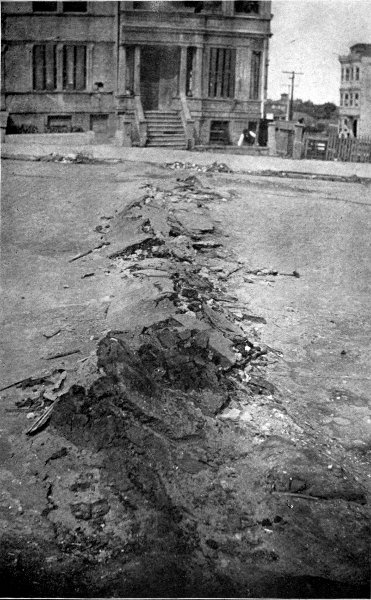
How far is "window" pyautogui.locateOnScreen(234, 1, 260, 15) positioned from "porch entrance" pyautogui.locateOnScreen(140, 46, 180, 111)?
2919 millimetres

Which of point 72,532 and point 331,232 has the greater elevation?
point 331,232

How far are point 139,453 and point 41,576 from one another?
1.19 m

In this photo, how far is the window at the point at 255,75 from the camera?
25.8 metres

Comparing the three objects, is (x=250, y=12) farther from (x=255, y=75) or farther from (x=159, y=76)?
(x=159, y=76)

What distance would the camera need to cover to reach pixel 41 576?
3879 mm

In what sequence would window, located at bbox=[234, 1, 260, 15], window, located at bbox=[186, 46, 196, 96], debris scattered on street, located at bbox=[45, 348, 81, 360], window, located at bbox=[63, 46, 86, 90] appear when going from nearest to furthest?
debris scattered on street, located at bbox=[45, 348, 81, 360] < window, located at bbox=[234, 1, 260, 15] < window, located at bbox=[63, 46, 86, 90] < window, located at bbox=[186, 46, 196, 96]

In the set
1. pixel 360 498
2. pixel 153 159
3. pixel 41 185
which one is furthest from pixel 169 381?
pixel 153 159

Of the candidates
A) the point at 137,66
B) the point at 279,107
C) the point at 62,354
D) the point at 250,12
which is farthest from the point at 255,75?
the point at 279,107

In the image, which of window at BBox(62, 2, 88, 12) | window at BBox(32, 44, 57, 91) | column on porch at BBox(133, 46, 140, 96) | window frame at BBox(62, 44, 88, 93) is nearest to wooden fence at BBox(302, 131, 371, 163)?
column on porch at BBox(133, 46, 140, 96)

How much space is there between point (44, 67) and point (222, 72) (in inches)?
280

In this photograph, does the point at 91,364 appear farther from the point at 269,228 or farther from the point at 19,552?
the point at 269,228

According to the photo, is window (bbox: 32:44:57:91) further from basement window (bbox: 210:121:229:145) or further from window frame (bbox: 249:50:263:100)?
window frame (bbox: 249:50:263:100)

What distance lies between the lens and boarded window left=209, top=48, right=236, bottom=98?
2530 centimetres

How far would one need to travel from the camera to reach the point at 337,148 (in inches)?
875
